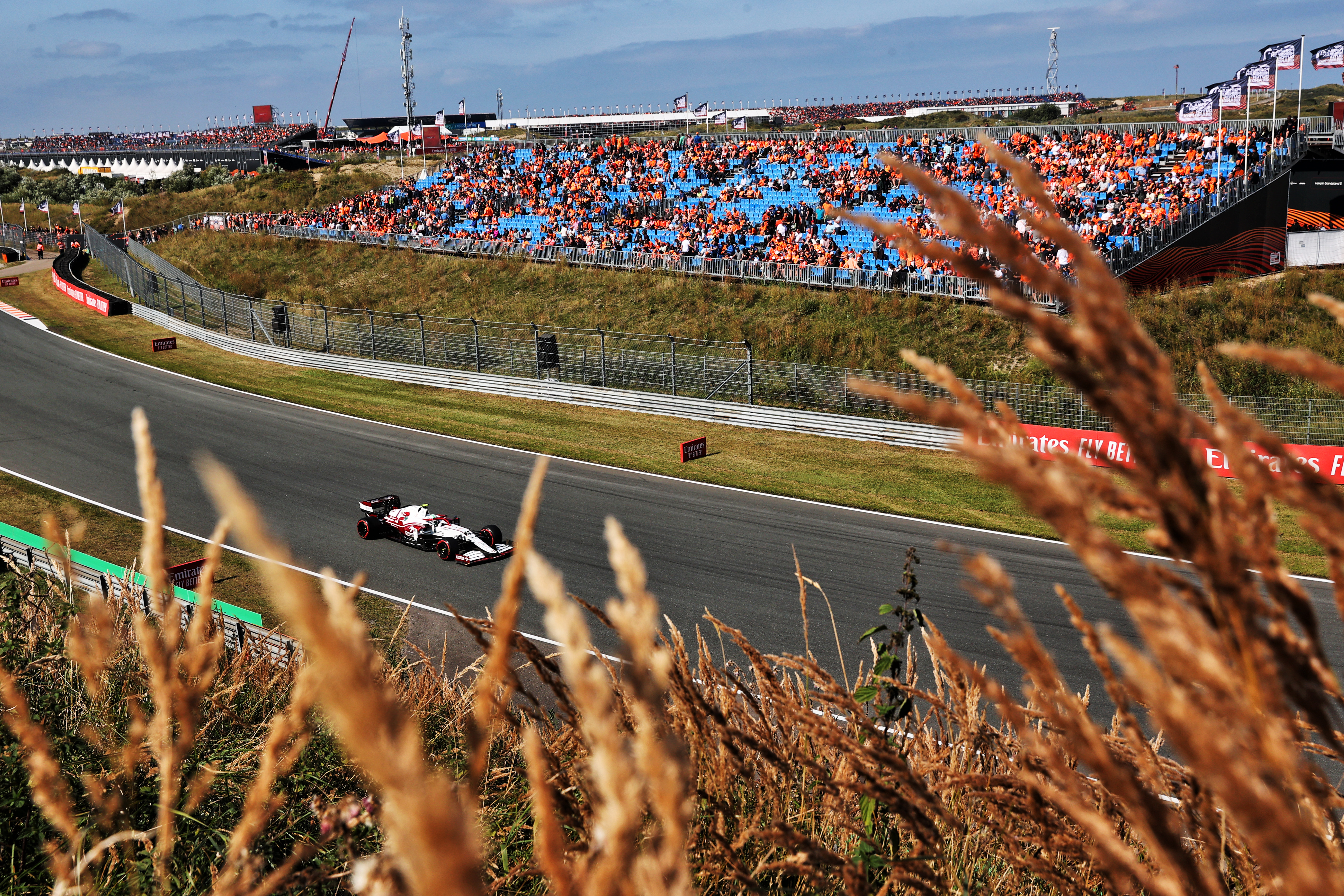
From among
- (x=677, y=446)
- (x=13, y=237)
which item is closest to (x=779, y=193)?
(x=677, y=446)

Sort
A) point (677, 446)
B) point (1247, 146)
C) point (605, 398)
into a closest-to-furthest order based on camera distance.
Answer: point (677, 446) → point (605, 398) → point (1247, 146)

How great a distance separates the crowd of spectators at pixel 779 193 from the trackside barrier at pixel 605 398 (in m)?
6.34

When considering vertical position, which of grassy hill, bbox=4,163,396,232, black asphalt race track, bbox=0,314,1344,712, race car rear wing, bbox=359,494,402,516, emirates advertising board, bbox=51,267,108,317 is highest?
grassy hill, bbox=4,163,396,232

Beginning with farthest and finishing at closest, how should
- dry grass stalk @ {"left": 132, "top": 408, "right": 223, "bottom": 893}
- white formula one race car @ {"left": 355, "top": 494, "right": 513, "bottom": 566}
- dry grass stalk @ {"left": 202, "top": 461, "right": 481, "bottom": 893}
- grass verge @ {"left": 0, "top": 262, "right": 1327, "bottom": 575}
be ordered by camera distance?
grass verge @ {"left": 0, "top": 262, "right": 1327, "bottom": 575}
white formula one race car @ {"left": 355, "top": 494, "right": 513, "bottom": 566}
dry grass stalk @ {"left": 132, "top": 408, "right": 223, "bottom": 893}
dry grass stalk @ {"left": 202, "top": 461, "right": 481, "bottom": 893}

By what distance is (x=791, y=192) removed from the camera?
148 ft

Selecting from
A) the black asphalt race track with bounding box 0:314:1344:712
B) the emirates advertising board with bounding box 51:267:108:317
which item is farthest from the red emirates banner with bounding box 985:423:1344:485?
the emirates advertising board with bounding box 51:267:108:317

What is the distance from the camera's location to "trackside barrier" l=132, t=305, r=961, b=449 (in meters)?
28.1

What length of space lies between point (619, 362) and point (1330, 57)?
28.3 m

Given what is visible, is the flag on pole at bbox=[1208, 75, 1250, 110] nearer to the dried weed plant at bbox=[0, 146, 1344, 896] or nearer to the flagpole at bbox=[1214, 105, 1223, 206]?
the flagpole at bbox=[1214, 105, 1223, 206]

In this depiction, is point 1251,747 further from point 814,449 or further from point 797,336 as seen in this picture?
A: point 797,336

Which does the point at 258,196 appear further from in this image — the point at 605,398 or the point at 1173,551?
the point at 1173,551

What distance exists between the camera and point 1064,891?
77.4 inches

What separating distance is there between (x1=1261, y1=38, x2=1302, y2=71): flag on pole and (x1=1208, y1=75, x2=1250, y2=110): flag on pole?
1468mm

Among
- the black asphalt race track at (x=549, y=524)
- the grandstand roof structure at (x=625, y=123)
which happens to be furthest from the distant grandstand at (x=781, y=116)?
the black asphalt race track at (x=549, y=524)
